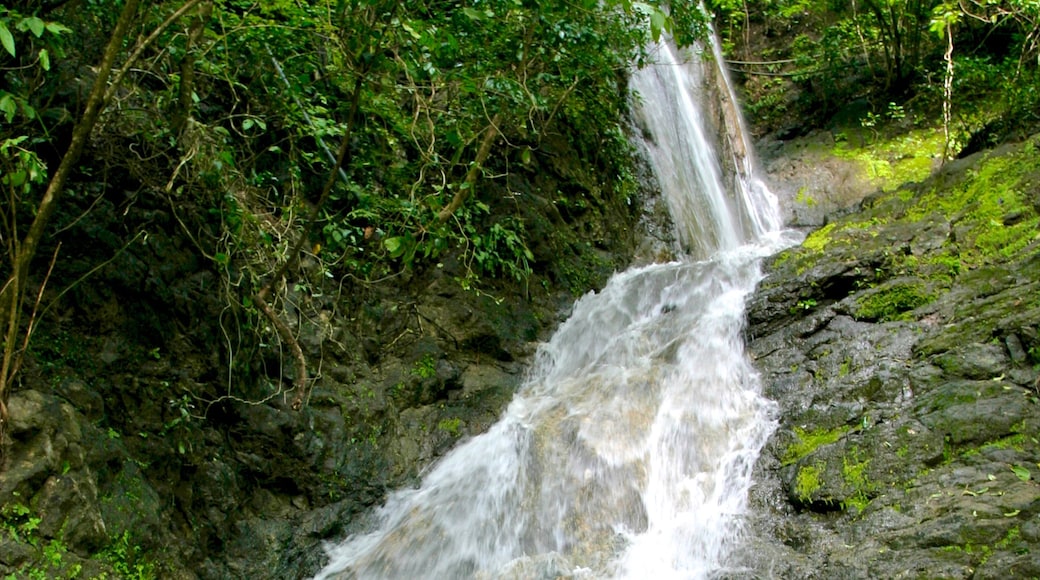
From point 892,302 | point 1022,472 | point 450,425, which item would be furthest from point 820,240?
point 450,425

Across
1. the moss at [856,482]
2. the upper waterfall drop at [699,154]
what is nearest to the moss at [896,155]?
the upper waterfall drop at [699,154]

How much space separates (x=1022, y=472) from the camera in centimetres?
385

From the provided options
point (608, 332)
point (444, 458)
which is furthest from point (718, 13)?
point (444, 458)

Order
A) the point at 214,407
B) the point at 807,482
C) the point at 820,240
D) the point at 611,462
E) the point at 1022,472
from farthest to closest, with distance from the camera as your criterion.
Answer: the point at 820,240
the point at 611,462
the point at 214,407
the point at 807,482
the point at 1022,472

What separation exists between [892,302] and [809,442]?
65.1 inches

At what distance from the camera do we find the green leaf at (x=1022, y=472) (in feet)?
12.5

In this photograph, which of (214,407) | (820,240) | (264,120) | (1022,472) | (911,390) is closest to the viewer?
(1022,472)

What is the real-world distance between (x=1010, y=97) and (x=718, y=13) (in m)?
8.92

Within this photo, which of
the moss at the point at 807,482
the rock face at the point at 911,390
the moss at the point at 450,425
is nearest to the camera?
the rock face at the point at 911,390

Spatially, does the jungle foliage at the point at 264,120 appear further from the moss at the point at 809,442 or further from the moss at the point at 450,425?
the moss at the point at 809,442

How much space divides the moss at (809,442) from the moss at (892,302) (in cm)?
132

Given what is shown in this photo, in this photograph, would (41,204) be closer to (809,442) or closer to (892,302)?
(809,442)

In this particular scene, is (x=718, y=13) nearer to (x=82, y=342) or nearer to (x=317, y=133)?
(x=317, y=133)

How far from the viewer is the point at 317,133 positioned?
4.84m
